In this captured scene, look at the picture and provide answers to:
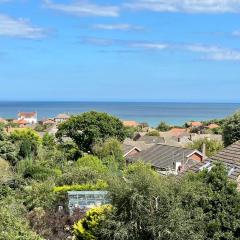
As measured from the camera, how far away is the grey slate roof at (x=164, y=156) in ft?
161

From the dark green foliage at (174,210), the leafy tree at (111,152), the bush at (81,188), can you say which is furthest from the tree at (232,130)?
the dark green foliage at (174,210)

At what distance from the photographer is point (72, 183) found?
3569 centimetres

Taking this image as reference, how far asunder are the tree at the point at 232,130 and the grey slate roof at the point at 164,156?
3.61m

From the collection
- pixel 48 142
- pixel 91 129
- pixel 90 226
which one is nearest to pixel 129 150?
pixel 91 129

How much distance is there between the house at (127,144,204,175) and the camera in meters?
47.6

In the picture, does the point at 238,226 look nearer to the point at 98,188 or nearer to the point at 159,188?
the point at 159,188

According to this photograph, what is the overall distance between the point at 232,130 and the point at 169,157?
20.8 feet

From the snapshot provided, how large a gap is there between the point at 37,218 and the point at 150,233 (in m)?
7.82

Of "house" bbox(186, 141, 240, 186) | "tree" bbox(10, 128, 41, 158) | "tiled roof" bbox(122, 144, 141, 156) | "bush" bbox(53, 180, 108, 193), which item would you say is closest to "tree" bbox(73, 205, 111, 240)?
"house" bbox(186, 141, 240, 186)

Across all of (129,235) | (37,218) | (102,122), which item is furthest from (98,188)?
(102,122)

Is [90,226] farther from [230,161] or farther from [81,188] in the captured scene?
[81,188]

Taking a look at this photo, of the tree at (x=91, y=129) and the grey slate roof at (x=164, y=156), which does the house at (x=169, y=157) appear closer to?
the grey slate roof at (x=164, y=156)

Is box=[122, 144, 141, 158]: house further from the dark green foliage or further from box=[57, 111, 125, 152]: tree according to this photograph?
the dark green foliage

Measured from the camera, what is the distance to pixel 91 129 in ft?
210
